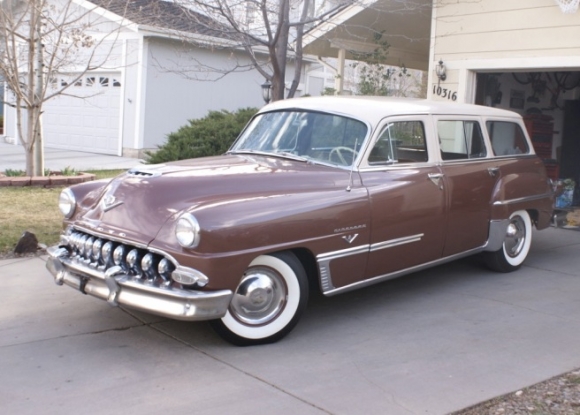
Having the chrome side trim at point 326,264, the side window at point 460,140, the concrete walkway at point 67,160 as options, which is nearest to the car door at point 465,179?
the side window at point 460,140

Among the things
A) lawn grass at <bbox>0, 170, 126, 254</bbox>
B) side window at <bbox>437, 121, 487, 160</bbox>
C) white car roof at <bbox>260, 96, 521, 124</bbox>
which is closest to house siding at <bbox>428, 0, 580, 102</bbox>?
side window at <bbox>437, 121, 487, 160</bbox>

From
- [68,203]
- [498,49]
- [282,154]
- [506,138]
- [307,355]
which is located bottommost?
[307,355]

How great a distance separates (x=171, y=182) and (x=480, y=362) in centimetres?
245

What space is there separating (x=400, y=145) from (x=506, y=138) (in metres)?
1.91

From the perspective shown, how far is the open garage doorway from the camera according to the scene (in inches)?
460

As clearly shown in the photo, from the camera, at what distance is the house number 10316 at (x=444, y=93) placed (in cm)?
1067

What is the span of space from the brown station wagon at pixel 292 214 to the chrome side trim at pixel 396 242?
2cm

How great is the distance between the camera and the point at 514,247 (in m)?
7.46

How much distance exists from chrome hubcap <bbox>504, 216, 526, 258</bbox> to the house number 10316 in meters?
3.61

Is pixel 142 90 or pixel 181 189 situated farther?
pixel 142 90

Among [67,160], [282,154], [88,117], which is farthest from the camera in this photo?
[88,117]

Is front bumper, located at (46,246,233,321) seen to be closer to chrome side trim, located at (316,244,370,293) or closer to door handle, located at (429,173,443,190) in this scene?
chrome side trim, located at (316,244,370,293)

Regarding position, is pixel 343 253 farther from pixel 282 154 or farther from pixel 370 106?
pixel 370 106

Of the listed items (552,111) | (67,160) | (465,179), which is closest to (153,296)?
(465,179)
